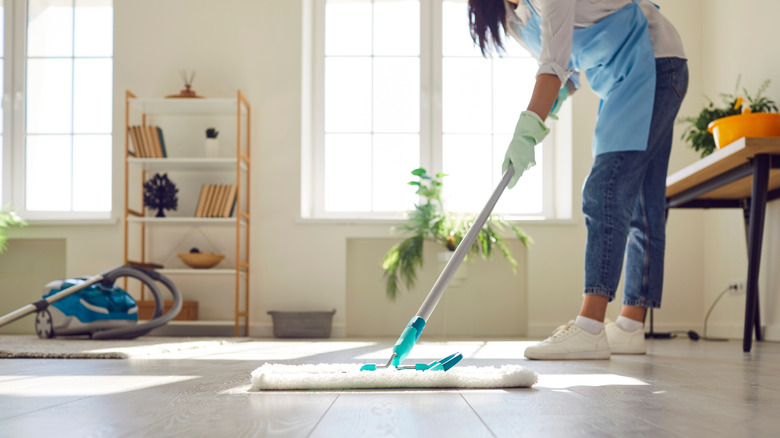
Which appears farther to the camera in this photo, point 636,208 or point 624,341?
point 636,208

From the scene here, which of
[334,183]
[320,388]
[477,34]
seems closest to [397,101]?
[334,183]

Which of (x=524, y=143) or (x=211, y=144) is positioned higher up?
(x=211, y=144)

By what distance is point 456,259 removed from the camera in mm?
1423

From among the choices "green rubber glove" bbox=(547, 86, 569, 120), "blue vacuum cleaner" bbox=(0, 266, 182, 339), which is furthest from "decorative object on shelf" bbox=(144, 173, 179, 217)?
"green rubber glove" bbox=(547, 86, 569, 120)

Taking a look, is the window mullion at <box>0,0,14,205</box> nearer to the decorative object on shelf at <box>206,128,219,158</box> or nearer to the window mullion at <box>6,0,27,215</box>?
the window mullion at <box>6,0,27,215</box>

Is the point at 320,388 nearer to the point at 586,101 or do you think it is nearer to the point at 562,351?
the point at 562,351

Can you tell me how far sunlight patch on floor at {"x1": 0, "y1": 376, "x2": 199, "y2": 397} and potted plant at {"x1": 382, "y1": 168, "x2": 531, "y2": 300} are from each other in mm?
2520

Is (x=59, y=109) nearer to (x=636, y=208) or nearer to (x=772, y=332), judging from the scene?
(x=636, y=208)

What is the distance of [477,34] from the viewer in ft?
6.62

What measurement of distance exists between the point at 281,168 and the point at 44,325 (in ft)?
4.97

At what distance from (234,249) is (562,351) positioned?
106 inches

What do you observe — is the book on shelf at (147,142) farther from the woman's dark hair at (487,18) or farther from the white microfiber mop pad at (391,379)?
the white microfiber mop pad at (391,379)

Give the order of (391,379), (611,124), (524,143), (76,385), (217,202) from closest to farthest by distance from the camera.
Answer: (391,379) → (76,385) → (524,143) → (611,124) → (217,202)

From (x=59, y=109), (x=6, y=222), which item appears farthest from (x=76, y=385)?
(x=59, y=109)
